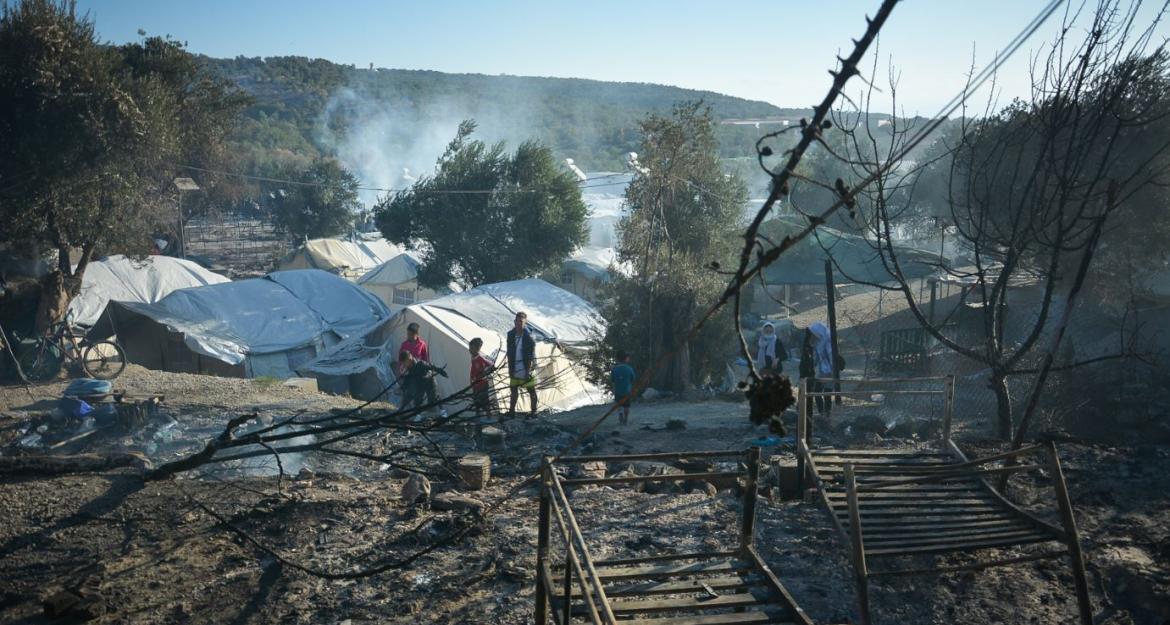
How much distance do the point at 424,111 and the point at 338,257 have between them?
6431cm

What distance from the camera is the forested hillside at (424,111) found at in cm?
7144

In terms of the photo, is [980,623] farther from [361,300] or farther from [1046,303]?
[361,300]

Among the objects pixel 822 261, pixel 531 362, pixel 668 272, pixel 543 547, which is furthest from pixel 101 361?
pixel 822 261

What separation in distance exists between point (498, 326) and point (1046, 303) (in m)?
11.8

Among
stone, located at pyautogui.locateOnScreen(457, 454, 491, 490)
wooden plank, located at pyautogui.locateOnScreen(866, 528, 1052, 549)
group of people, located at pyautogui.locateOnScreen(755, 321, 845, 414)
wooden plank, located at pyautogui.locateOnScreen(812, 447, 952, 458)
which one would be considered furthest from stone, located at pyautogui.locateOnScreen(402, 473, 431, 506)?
group of people, located at pyautogui.locateOnScreen(755, 321, 845, 414)

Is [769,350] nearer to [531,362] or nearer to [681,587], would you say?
[531,362]

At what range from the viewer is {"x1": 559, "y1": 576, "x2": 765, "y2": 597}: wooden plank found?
379cm

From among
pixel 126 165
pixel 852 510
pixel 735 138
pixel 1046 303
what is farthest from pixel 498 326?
pixel 735 138

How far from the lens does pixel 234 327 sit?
17.5 metres

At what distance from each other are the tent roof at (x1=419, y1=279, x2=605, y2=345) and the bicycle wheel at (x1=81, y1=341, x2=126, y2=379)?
5187 mm

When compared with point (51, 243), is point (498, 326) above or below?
below

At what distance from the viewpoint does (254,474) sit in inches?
305

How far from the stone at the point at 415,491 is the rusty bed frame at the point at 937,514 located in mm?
2870

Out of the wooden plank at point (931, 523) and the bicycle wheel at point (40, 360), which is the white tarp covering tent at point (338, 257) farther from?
the wooden plank at point (931, 523)
